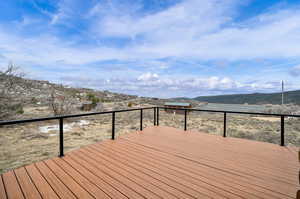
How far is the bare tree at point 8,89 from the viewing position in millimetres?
5844

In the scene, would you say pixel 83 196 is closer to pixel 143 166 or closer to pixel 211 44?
pixel 143 166

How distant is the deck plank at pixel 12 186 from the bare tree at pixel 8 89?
5.49m

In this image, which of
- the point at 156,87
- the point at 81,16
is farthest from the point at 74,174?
the point at 156,87

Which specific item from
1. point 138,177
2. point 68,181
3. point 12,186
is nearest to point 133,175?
point 138,177

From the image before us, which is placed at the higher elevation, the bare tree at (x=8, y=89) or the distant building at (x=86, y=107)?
the bare tree at (x=8, y=89)

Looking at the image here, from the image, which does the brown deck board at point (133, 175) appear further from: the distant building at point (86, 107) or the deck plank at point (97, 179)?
the distant building at point (86, 107)

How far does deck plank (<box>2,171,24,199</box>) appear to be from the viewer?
156cm

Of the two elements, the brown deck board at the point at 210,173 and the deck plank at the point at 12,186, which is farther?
the brown deck board at the point at 210,173

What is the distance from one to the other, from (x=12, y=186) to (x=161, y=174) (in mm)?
1841

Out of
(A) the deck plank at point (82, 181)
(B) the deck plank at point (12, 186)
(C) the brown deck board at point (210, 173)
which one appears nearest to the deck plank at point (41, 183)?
(B) the deck plank at point (12, 186)

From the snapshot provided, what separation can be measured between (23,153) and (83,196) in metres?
3.63

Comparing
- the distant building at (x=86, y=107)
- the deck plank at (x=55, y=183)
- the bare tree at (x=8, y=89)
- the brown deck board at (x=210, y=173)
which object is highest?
the bare tree at (x=8, y=89)

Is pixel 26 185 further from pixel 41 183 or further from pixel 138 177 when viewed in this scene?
pixel 138 177

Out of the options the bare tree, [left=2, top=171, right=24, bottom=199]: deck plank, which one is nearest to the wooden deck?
[left=2, top=171, right=24, bottom=199]: deck plank
